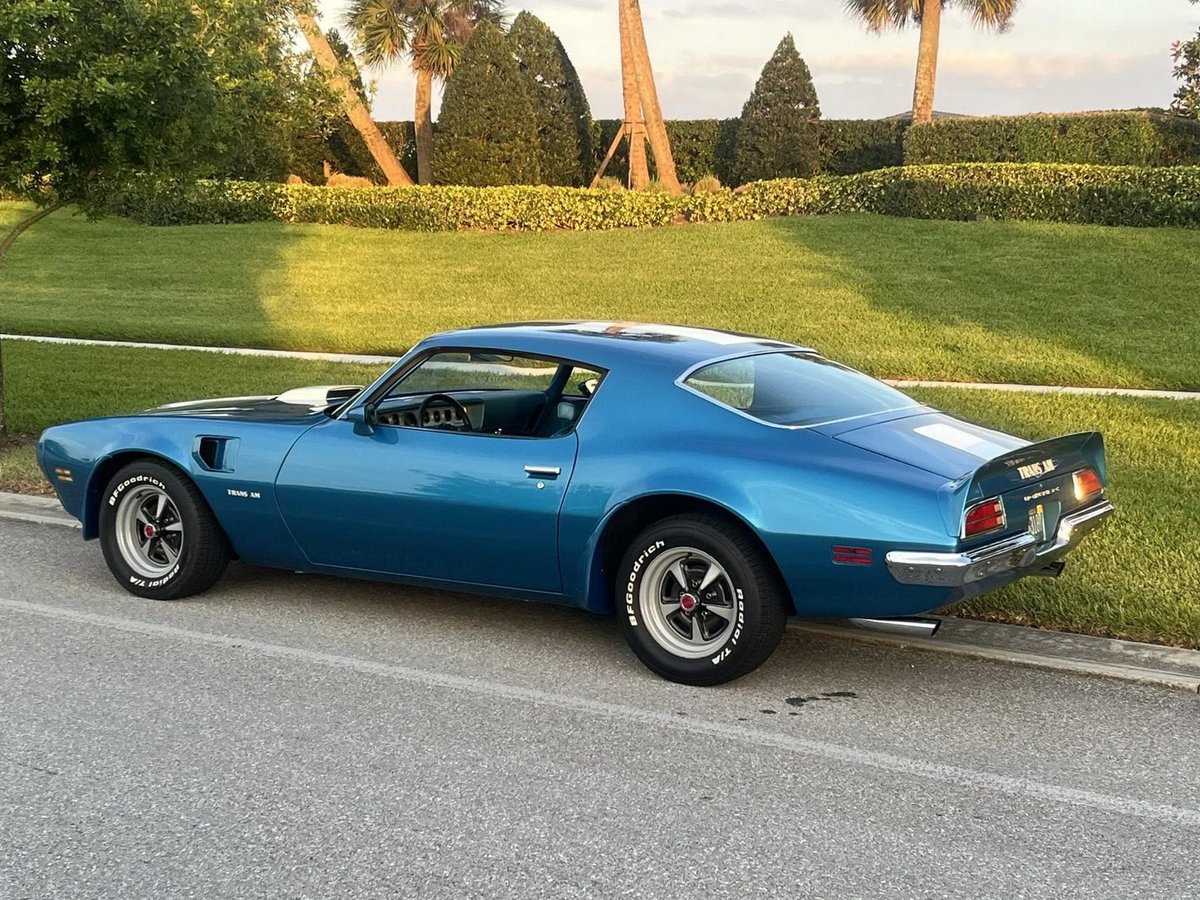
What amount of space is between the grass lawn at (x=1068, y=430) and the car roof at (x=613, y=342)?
165cm

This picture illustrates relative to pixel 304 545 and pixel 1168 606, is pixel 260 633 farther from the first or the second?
pixel 1168 606

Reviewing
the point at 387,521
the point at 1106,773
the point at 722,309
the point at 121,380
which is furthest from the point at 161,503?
the point at 722,309

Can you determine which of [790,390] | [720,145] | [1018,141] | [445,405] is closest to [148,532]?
[445,405]

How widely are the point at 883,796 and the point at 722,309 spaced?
13276 mm

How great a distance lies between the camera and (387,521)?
5359mm

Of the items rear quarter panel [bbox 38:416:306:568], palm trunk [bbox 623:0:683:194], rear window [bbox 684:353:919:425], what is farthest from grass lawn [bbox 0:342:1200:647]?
palm trunk [bbox 623:0:683:194]

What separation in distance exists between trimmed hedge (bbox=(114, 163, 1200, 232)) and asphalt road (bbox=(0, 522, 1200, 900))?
48.7 ft

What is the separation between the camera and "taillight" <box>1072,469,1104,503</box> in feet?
16.6

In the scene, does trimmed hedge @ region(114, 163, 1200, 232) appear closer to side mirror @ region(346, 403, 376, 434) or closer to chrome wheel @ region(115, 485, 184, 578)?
chrome wheel @ region(115, 485, 184, 578)

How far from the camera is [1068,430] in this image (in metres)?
9.57

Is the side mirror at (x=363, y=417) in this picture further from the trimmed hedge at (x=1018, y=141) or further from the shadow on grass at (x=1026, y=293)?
the trimmed hedge at (x=1018, y=141)

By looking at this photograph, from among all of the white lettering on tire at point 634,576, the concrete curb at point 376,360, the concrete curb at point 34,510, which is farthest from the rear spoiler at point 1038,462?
the concrete curb at point 34,510

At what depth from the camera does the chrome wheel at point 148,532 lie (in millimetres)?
6012

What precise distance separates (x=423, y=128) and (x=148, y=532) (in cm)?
2775
